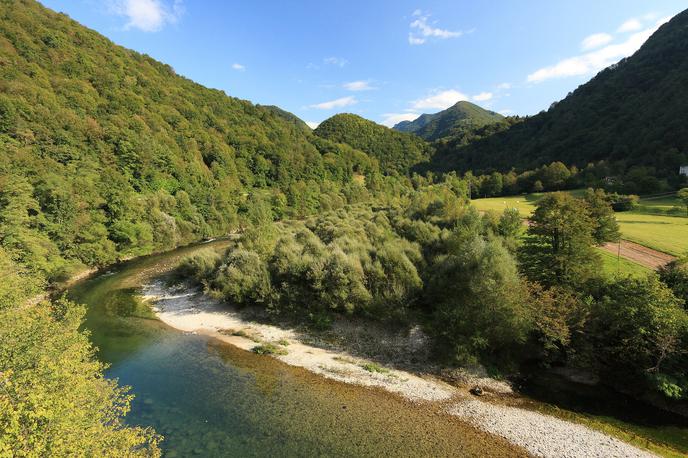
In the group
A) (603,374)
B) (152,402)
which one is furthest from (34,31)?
(603,374)

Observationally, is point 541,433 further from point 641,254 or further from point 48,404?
point 641,254

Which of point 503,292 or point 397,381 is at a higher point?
point 503,292

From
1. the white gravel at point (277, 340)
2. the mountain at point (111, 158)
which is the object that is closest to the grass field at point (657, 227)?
the white gravel at point (277, 340)

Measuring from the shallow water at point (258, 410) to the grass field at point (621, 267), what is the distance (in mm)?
17055

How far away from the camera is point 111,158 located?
59156 millimetres

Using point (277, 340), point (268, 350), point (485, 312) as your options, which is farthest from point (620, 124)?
point (268, 350)

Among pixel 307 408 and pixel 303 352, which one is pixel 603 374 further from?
pixel 303 352

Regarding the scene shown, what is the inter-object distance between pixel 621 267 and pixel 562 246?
21.4 feet

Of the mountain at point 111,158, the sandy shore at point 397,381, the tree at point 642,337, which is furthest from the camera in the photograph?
the mountain at point 111,158

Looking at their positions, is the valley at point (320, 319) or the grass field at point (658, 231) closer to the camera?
the valley at point (320, 319)

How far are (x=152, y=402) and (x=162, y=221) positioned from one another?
141ft

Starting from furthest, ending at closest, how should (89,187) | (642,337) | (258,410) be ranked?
1. (89,187)
2. (258,410)
3. (642,337)

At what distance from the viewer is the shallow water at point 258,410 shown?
49.1ft

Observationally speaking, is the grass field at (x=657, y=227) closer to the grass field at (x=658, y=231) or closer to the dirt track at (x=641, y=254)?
the grass field at (x=658, y=231)
